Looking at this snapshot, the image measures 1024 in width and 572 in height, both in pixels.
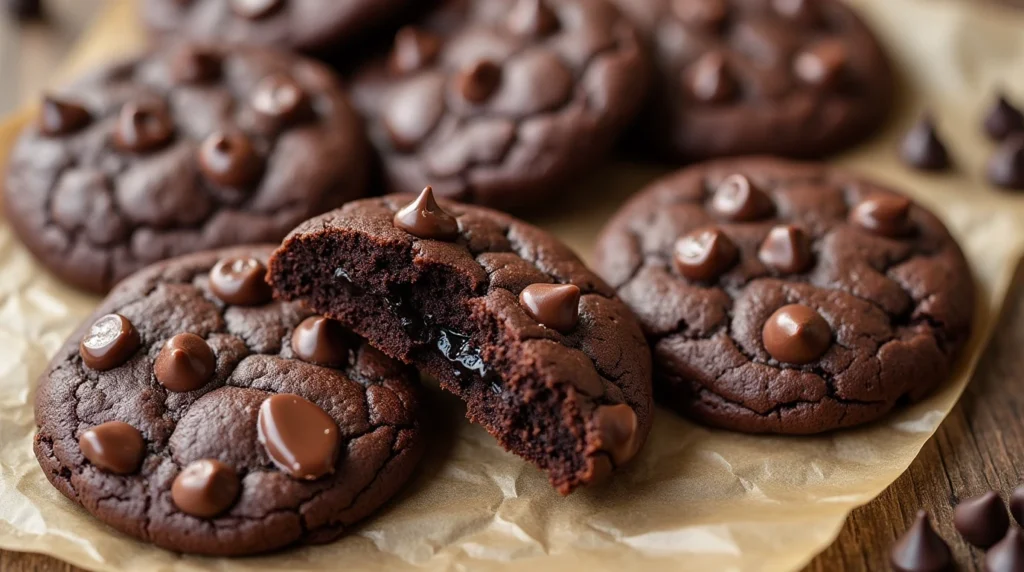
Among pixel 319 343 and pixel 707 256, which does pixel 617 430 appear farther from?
pixel 319 343

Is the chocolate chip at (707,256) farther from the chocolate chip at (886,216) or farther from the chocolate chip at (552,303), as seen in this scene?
the chocolate chip at (552,303)

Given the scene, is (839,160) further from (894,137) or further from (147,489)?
(147,489)

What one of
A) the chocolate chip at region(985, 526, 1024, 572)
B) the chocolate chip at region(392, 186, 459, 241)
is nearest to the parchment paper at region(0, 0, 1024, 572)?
the chocolate chip at region(985, 526, 1024, 572)

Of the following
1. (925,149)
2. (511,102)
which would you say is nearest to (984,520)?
(925,149)

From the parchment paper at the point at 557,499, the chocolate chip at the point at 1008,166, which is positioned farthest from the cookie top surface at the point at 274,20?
the chocolate chip at the point at 1008,166

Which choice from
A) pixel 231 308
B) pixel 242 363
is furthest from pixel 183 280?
pixel 242 363
